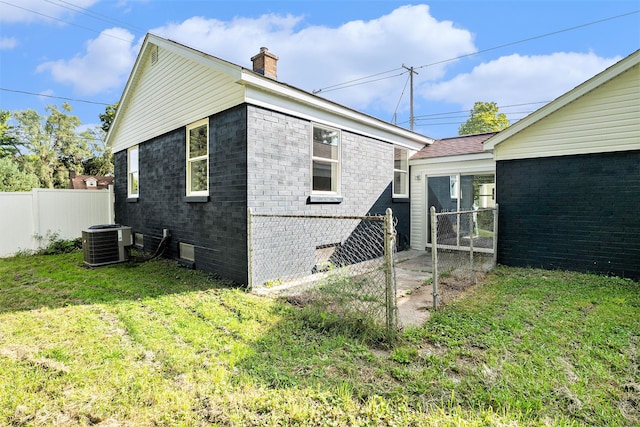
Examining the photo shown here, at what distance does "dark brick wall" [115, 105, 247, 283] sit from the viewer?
5.52m

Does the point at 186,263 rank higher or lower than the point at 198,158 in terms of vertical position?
lower

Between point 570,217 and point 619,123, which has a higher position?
point 619,123

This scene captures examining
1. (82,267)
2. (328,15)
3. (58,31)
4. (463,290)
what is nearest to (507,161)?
(463,290)

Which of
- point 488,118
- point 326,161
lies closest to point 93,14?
point 326,161

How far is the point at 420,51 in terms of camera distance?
20672 millimetres

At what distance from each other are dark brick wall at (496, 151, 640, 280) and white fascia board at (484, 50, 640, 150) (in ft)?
2.07

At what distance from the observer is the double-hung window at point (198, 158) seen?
654 centimetres

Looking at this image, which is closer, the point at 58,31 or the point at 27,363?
the point at 27,363

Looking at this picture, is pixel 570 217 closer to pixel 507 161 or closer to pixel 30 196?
pixel 507 161

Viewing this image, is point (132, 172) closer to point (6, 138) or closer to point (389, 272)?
point (389, 272)

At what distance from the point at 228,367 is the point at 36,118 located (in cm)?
4169

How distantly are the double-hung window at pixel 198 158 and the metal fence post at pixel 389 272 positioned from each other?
4.37 metres

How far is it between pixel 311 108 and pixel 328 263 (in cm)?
328

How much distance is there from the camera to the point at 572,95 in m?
6.15
